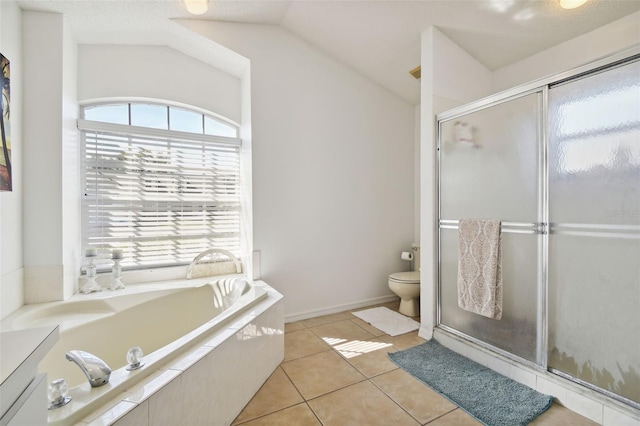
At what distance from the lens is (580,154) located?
5.37 feet

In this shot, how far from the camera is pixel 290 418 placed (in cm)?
159

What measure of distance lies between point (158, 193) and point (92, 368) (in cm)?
187

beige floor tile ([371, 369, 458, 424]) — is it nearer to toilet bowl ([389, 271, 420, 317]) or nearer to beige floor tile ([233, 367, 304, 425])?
beige floor tile ([233, 367, 304, 425])

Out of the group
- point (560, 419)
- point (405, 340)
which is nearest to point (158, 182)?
point (405, 340)

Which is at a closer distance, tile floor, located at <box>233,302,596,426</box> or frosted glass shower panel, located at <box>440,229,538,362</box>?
tile floor, located at <box>233,302,596,426</box>

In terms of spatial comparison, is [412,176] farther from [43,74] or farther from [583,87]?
[43,74]

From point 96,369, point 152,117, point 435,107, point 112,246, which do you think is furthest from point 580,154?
point 112,246

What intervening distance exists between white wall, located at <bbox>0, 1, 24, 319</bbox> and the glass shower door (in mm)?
3032

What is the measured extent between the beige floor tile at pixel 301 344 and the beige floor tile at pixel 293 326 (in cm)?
6

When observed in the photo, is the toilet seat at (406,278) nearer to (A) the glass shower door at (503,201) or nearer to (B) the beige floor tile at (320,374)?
(A) the glass shower door at (503,201)

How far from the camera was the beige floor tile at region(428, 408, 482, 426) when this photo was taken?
1537 mm

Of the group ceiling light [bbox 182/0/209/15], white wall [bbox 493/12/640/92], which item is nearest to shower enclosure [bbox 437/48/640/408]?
white wall [bbox 493/12/640/92]

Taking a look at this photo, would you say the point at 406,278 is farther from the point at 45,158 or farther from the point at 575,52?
the point at 45,158

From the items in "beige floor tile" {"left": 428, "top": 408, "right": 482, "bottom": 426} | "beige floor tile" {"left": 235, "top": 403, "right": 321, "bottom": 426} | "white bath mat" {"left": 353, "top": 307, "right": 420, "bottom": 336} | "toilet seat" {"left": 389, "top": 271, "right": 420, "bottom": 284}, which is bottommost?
"beige floor tile" {"left": 235, "top": 403, "right": 321, "bottom": 426}
